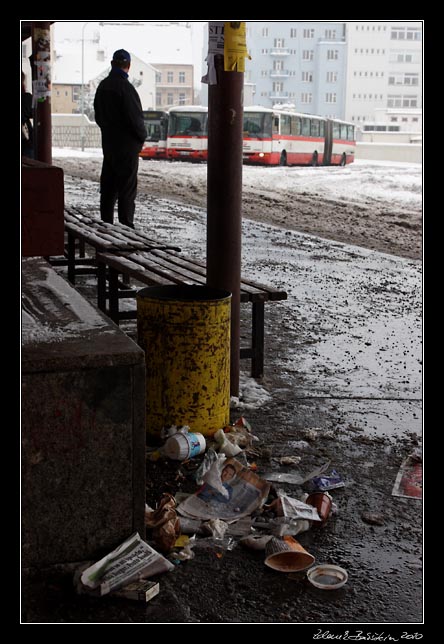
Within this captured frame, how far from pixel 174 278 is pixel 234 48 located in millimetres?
1429

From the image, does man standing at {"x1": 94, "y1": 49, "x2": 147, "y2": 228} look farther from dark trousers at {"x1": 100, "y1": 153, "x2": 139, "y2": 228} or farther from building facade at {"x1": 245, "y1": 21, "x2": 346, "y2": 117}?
building facade at {"x1": 245, "y1": 21, "x2": 346, "y2": 117}

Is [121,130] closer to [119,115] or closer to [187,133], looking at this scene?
[119,115]

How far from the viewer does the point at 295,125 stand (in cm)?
4056

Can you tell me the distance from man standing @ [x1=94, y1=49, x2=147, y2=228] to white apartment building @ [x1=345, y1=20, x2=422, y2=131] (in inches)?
3909

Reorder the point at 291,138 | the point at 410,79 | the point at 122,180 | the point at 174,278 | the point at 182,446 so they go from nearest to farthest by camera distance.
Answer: the point at 182,446
the point at 174,278
the point at 122,180
the point at 291,138
the point at 410,79

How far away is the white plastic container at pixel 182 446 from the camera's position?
4.25 m

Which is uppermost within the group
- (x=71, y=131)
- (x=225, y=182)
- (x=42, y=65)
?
(x=71, y=131)

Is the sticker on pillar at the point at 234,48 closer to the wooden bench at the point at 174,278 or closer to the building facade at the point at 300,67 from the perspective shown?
the wooden bench at the point at 174,278

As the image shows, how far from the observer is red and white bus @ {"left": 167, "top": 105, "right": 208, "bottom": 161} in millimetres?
38719

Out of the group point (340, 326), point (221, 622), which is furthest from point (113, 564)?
point (340, 326)

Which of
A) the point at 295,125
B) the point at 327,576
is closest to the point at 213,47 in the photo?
the point at 327,576

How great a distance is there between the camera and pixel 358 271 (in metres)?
10.6

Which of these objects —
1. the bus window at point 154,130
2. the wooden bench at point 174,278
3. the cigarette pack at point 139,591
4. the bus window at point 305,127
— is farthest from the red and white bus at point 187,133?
the cigarette pack at point 139,591

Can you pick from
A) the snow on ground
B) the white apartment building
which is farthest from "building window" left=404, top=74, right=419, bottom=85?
the snow on ground
